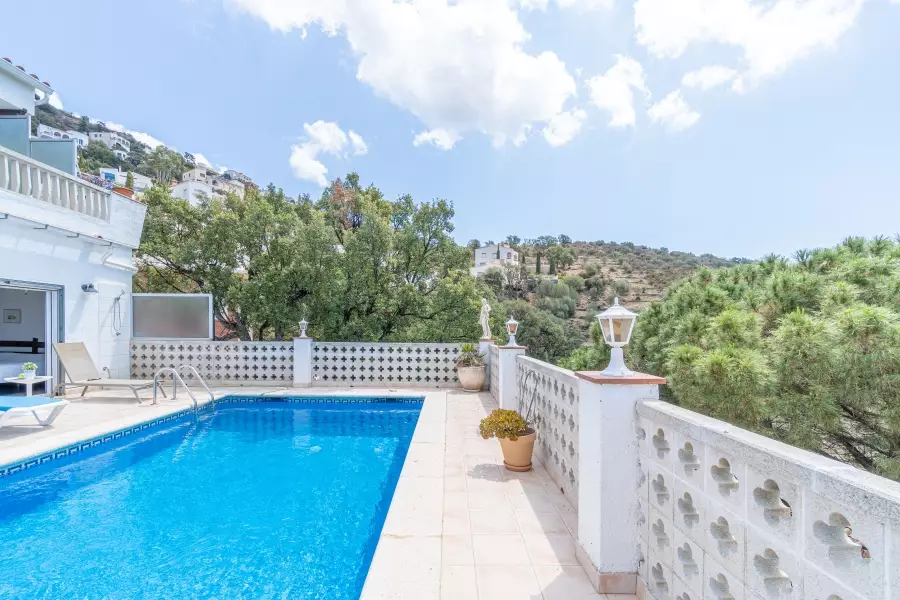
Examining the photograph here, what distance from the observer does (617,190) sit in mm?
23172

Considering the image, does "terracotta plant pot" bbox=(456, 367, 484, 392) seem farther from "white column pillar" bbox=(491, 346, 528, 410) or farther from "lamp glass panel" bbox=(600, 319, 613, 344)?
"lamp glass panel" bbox=(600, 319, 613, 344)

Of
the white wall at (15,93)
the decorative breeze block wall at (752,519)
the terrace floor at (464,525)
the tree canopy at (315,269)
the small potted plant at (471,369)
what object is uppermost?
the white wall at (15,93)

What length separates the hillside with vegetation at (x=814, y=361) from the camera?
348 centimetres

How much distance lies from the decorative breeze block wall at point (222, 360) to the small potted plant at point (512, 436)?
676 cm

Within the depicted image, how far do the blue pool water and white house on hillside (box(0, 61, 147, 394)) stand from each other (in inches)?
142

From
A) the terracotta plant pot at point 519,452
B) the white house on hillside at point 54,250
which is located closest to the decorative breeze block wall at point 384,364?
the white house on hillside at point 54,250

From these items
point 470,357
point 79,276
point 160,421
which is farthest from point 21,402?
point 470,357

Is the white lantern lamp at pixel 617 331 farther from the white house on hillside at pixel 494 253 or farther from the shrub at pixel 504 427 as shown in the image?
the white house on hillside at pixel 494 253

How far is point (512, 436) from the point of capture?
14.1 ft

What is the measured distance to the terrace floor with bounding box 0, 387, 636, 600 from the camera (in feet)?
7.89

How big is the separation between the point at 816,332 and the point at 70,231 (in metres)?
11.0

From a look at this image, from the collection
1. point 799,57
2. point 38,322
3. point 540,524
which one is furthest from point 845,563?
point 38,322

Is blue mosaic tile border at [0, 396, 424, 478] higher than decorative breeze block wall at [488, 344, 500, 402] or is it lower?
lower

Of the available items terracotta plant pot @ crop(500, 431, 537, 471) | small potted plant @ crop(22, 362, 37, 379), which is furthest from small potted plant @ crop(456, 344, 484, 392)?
small potted plant @ crop(22, 362, 37, 379)
